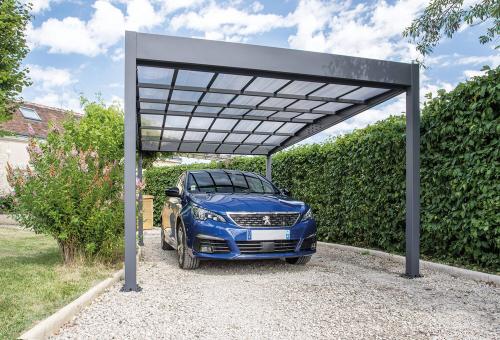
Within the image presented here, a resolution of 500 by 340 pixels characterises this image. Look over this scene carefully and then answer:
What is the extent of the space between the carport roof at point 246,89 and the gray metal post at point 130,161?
2.5 inches

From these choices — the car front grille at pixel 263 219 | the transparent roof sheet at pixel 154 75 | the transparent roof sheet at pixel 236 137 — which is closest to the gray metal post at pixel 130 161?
the transparent roof sheet at pixel 154 75

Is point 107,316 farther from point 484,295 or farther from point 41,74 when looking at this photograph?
point 41,74

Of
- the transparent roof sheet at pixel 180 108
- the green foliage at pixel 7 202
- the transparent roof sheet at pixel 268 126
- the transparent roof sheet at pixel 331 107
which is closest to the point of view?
the green foliage at pixel 7 202

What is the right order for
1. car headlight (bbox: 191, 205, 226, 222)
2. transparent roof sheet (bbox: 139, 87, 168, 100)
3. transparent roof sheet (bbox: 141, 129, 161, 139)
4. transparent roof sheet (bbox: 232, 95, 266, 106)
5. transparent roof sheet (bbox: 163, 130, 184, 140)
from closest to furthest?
car headlight (bbox: 191, 205, 226, 222) → transparent roof sheet (bbox: 139, 87, 168, 100) → transparent roof sheet (bbox: 232, 95, 266, 106) → transparent roof sheet (bbox: 141, 129, 161, 139) → transparent roof sheet (bbox: 163, 130, 184, 140)

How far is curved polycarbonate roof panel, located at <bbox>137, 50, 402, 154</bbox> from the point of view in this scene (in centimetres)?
648

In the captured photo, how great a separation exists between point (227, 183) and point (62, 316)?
4.23 metres

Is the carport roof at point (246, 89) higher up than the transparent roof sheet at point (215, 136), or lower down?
higher up

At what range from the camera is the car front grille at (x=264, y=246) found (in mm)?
6090

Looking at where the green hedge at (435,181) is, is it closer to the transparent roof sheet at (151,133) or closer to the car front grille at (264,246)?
the car front grille at (264,246)

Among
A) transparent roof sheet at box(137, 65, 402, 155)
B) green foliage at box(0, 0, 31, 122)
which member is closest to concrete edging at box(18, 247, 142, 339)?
transparent roof sheet at box(137, 65, 402, 155)

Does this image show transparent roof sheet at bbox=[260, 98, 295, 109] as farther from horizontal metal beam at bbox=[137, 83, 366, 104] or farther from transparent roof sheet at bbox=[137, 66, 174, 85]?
transparent roof sheet at bbox=[137, 66, 174, 85]

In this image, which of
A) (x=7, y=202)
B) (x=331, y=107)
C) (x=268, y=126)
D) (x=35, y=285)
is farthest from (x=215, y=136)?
(x=7, y=202)

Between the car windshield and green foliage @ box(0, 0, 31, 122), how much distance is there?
8804mm

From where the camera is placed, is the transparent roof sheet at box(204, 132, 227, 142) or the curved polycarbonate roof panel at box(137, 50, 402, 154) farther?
the transparent roof sheet at box(204, 132, 227, 142)
